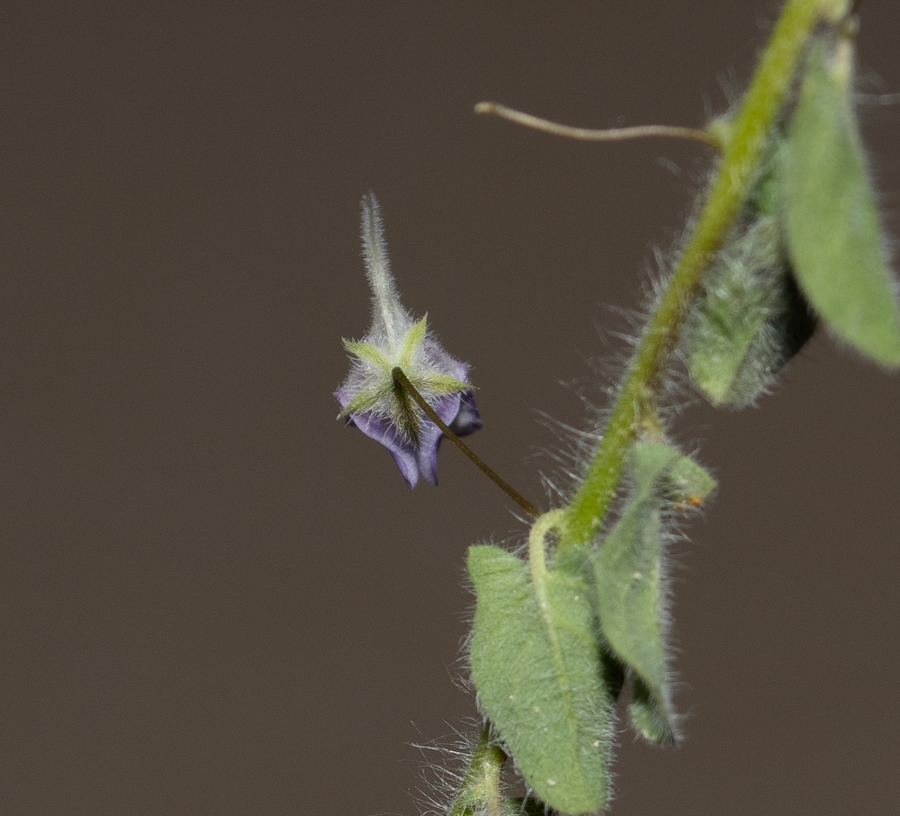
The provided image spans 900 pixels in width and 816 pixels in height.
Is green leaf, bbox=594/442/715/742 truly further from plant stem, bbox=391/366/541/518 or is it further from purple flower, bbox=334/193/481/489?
purple flower, bbox=334/193/481/489

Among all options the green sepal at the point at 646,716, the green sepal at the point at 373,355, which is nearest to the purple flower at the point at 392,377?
the green sepal at the point at 373,355

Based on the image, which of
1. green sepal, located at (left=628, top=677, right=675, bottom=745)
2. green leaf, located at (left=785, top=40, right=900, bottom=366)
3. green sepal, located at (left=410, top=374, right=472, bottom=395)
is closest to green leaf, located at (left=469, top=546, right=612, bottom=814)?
green sepal, located at (left=628, top=677, right=675, bottom=745)

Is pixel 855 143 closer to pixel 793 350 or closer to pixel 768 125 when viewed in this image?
pixel 768 125

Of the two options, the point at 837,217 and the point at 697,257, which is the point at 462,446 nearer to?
the point at 697,257

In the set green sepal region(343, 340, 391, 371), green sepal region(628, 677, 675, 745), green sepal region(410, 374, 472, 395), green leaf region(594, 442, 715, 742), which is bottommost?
green sepal region(628, 677, 675, 745)

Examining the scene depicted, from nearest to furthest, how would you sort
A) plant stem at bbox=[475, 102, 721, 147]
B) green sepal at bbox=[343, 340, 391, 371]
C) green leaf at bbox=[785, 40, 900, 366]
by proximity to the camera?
green leaf at bbox=[785, 40, 900, 366], plant stem at bbox=[475, 102, 721, 147], green sepal at bbox=[343, 340, 391, 371]

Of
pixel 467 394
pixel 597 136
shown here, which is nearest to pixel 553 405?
pixel 467 394
